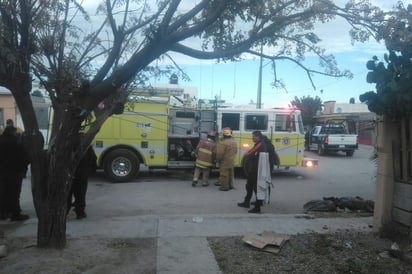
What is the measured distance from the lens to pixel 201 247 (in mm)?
6488

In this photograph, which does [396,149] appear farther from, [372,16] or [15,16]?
[15,16]

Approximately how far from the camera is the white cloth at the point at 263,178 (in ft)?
30.2

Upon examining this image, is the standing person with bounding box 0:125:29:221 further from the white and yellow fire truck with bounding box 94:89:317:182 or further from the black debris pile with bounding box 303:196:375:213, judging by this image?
the black debris pile with bounding box 303:196:375:213

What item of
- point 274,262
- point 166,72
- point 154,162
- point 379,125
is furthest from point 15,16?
point 154,162

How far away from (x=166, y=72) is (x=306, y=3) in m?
2.42

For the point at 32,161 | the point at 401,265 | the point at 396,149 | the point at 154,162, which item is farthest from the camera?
the point at 154,162

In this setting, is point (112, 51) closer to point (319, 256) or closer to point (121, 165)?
point (319, 256)

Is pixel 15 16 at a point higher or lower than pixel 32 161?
higher

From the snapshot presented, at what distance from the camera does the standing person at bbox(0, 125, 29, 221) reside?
8390mm

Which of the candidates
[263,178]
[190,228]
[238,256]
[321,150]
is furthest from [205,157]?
[321,150]

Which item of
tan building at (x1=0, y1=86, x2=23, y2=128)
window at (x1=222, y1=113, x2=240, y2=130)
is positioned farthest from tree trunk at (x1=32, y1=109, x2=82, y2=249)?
tan building at (x1=0, y1=86, x2=23, y2=128)

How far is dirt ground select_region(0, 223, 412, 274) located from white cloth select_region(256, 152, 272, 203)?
225cm

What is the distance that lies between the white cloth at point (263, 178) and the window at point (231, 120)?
231 inches

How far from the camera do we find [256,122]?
15.4m
